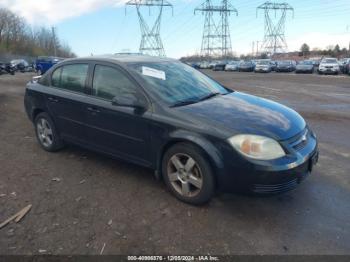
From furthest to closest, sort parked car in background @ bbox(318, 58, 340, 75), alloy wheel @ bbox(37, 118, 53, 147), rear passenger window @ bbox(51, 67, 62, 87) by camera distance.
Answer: parked car in background @ bbox(318, 58, 340, 75), alloy wheel @ bbox(37, 118, 53, 147), rear passenger window @ bbox(51, 67, 62, 87)

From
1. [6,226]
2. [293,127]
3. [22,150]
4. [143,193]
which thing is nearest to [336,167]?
[293,127]

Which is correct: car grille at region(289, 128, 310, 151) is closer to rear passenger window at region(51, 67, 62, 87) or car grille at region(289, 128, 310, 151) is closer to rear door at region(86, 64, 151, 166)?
rear door at region(86, 64, 151, 166)

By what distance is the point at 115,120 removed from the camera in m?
4.25

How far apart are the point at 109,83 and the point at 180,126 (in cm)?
131

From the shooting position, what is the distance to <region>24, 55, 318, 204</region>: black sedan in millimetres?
3393

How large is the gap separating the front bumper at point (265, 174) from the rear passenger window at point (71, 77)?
2.45 meters

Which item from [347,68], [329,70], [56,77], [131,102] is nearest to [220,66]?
[329,70]

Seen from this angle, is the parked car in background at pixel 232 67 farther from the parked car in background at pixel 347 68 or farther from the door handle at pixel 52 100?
the door handle at pixel 52 100

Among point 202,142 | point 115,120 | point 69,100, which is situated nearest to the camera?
point 202,142

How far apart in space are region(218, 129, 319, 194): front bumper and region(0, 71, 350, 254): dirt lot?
0.34m

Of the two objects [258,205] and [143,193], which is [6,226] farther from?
[258,205]

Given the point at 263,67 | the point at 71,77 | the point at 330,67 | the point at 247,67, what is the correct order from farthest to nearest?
the point at 247,67, the point at 263,67, the point at 330,67, the point at 71,77

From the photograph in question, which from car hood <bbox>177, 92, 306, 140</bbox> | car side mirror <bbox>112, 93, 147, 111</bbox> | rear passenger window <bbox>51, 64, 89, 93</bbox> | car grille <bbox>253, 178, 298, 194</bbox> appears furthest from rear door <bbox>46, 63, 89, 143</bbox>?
car grille <bbox>253, 178, 298, 194</bbox>

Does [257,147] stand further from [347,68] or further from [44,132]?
[347,68]
